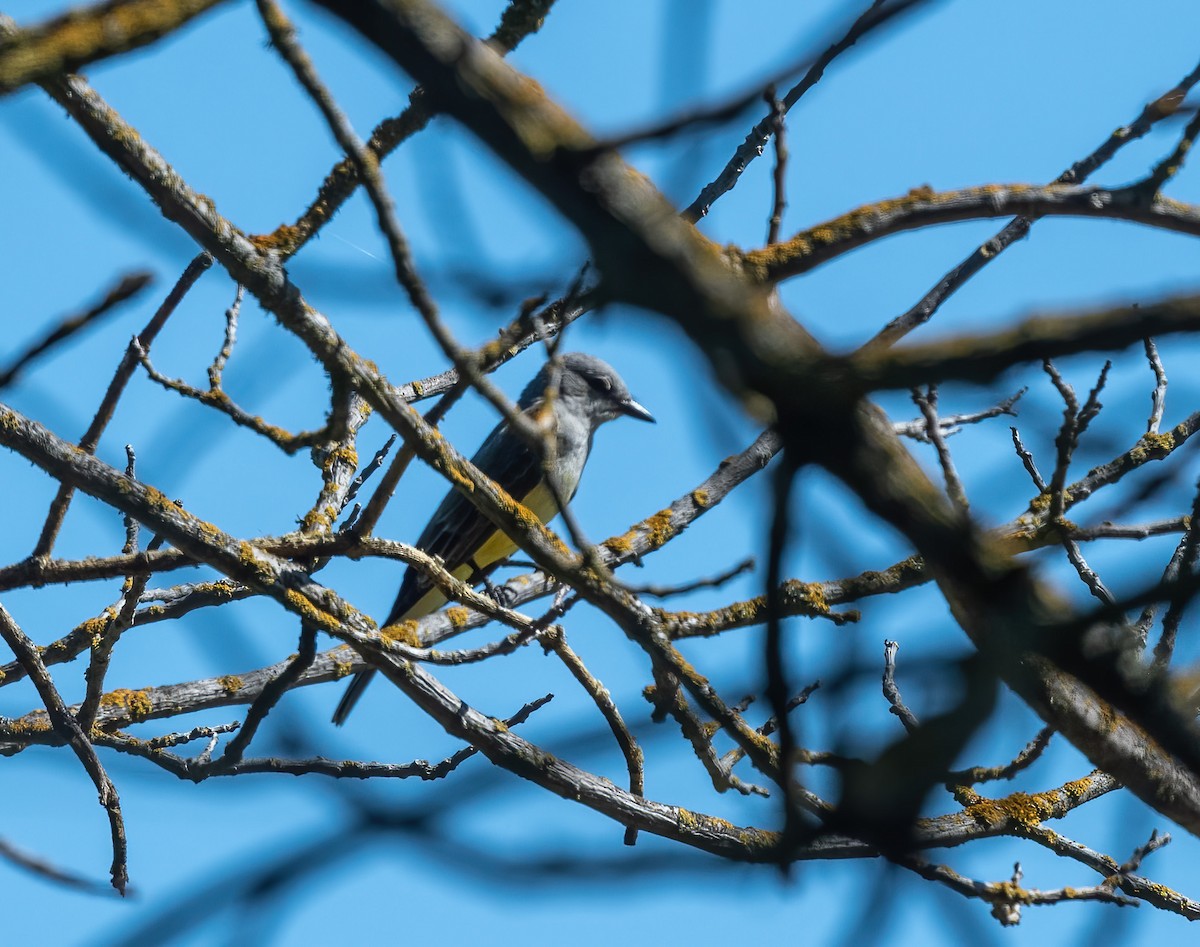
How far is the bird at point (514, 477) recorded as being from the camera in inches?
287

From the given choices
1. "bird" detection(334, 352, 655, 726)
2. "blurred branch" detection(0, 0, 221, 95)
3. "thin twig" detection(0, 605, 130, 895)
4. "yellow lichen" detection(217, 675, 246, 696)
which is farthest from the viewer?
"bird" detection(334, 352, 655, 726)

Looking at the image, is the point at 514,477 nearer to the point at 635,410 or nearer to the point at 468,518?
the point at 468,518

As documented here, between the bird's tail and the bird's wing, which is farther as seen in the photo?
the bird's wing

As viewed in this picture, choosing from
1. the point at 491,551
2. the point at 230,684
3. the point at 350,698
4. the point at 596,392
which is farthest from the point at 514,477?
the point at 230,684

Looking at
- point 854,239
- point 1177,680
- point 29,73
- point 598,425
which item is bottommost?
point 1177,680

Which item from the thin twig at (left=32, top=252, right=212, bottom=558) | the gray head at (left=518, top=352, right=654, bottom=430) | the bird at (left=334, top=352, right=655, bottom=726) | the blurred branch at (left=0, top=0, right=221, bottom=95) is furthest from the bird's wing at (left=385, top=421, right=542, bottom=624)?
the blurred branch at (left=0, top=0, right=221, bottom=95)

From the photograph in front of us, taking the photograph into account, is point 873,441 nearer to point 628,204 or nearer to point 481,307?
point 628,204

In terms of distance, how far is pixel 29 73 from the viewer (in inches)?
76.9

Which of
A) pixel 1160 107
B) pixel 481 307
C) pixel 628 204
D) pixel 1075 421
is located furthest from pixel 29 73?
pixel 1160 107

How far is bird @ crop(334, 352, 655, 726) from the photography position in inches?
287

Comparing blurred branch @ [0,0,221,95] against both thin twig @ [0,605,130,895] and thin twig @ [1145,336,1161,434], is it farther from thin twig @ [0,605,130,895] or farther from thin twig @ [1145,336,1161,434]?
thin twig @ [1145,336,1161,434]

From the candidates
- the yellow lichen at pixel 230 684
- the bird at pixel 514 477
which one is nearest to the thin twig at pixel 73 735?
the yellow lichen at pixel 230 684

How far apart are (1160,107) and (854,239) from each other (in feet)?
4.45

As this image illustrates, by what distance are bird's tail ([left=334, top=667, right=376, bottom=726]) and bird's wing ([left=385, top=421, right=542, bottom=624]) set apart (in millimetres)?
643
